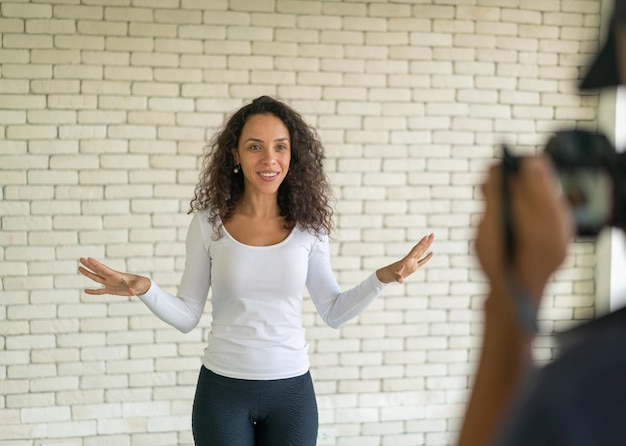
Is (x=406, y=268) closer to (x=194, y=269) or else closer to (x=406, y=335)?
(x=194, y=269)

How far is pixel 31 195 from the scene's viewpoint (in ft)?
13.7

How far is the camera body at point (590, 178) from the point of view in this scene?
783 mm

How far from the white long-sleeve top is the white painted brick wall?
159 cm

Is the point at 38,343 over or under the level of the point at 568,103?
under

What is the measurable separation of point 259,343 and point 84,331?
2.00 m

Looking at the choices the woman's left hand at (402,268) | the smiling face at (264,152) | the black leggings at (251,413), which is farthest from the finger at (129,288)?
the woman's left hand at (402,268)

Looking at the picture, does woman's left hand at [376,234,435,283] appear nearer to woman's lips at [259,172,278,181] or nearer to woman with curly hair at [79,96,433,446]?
woman with curly hair at [79,96,433,446]

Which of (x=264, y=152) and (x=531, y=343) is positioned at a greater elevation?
(x=264, y=152)

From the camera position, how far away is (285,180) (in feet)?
9.70

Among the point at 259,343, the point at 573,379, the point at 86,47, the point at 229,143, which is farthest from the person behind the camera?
the point at 86,47

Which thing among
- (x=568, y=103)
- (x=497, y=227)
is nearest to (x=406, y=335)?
(x=568, y=103)

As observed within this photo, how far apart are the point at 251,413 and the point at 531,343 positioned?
199cm

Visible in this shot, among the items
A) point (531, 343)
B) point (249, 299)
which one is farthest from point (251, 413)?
point (531, 343)

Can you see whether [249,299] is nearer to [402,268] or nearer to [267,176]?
[267,176]
